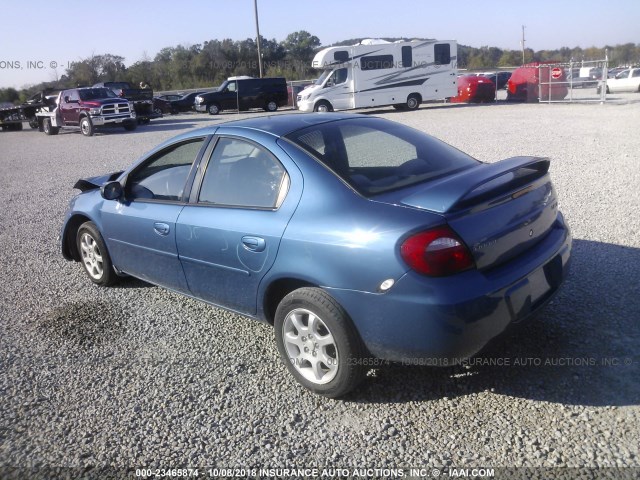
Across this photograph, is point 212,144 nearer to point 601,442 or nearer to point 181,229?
point 181,229

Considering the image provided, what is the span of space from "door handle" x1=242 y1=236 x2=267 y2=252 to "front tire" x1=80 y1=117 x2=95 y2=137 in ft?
71.4

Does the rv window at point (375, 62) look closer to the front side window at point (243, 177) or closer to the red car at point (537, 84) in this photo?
the red car at point (537, 84)

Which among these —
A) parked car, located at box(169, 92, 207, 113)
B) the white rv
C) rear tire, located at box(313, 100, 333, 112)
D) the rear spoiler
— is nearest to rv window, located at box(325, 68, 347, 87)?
the white rv

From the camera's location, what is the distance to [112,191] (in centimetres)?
444

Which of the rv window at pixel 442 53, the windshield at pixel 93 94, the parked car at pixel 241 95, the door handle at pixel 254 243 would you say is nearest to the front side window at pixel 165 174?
the door handle at pixel 254 243

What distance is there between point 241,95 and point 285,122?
2882cm

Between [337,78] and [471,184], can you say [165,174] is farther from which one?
[337,78]

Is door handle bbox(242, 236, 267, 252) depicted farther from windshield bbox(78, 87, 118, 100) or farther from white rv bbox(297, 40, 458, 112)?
windshield bbox(78, 87, 118, 100)

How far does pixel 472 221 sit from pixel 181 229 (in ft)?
6.71

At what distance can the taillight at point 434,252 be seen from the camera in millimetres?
2734

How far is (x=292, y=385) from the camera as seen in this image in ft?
11.2

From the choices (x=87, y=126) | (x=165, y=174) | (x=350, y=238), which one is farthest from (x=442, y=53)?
(x=350, y=238)

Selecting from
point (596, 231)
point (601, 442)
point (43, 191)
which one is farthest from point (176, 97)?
point (601, 442)

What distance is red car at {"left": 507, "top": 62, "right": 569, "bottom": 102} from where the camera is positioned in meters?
26.0
